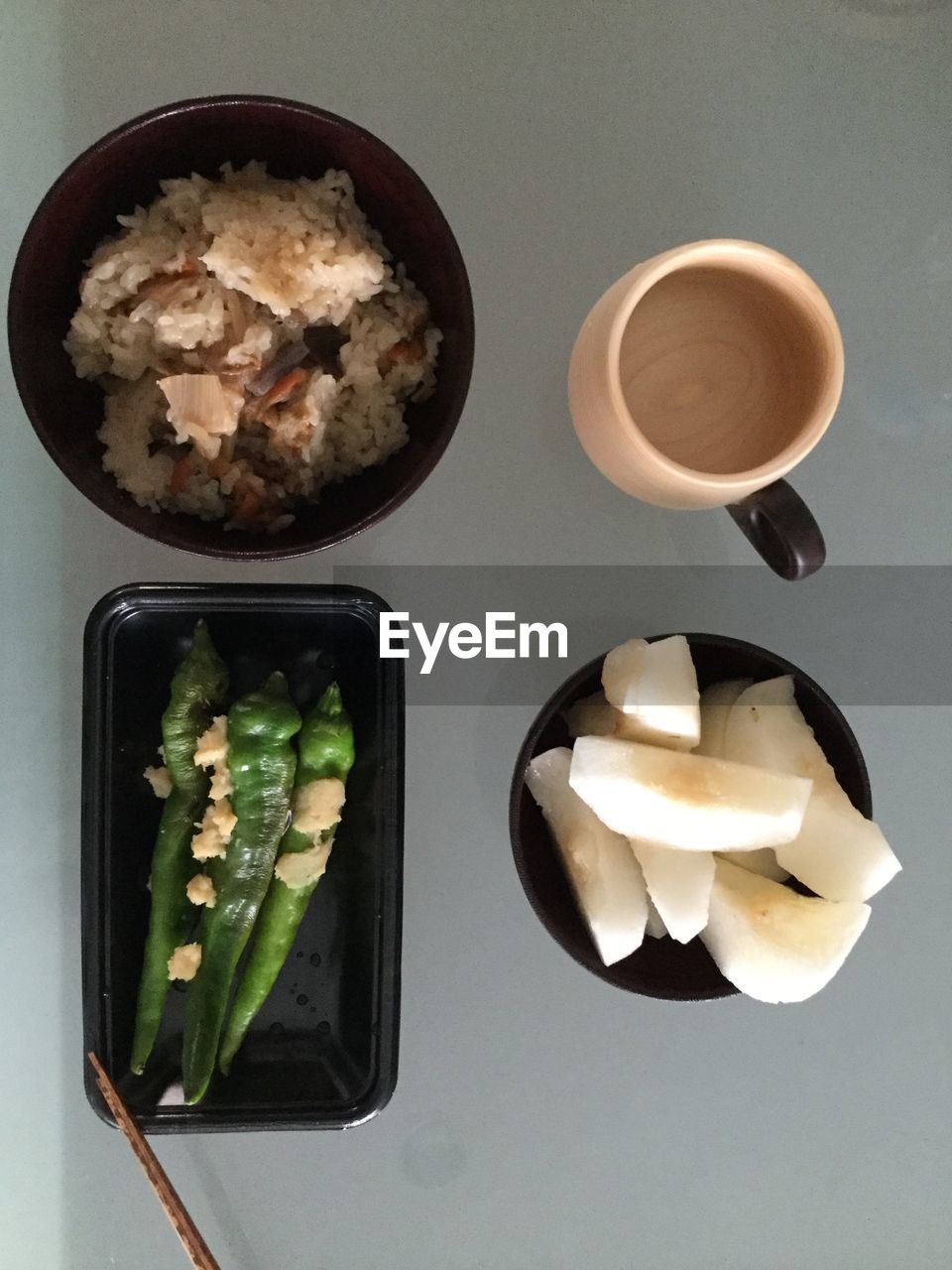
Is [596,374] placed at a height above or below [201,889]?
above

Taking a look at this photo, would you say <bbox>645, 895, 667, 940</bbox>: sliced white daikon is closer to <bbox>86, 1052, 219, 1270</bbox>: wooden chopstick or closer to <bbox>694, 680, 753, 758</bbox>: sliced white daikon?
<bbox>694, 680, 753, 758</bbox>: sliced white daikon

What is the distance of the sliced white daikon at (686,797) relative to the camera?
63 centimetres

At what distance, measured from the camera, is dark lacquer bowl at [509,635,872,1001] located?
688 millimetres

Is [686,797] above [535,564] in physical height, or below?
below

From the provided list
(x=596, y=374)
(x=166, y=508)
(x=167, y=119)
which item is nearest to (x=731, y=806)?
(x=596, y=374)

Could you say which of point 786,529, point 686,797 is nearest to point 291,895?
point 686,797

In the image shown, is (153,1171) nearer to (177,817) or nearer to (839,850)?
(177,817)

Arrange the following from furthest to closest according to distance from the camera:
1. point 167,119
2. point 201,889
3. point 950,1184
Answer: point 950,1184
point 201,889
point 167,119

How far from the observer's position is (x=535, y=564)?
2.67 feet

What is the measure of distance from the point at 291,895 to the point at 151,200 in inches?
19.3

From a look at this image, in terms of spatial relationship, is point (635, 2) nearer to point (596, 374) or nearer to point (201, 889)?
point (596, 374)

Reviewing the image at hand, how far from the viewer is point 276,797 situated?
28.8 inches

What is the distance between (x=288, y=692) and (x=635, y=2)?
2.00 ft

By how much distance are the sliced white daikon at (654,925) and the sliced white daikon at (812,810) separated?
9cm
